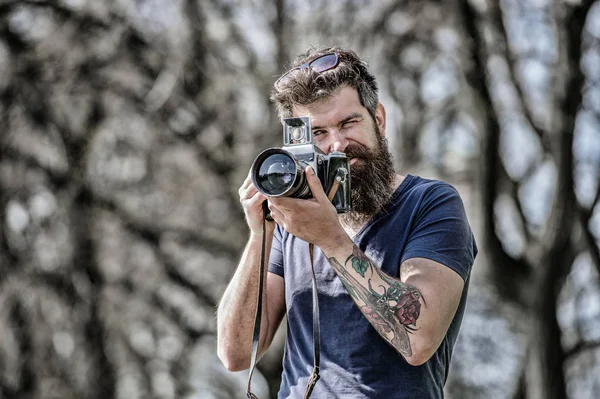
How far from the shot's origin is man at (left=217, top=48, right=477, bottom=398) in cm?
243

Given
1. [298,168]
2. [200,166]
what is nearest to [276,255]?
[298,168]

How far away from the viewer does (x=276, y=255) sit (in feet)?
9.41

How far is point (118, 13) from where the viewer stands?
32.9ft

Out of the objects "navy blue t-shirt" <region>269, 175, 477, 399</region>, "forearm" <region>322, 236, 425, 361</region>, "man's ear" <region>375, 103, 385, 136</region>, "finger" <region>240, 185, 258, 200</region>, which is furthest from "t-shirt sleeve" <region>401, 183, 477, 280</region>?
"finger" <region>240, 185, 258, 200</region>

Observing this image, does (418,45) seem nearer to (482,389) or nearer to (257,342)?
(482,389)

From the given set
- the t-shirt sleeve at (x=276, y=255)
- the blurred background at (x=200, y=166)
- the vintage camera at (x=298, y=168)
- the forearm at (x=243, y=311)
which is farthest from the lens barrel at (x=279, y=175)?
the blurred background at (x=200, y=166)

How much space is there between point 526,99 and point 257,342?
24.0 feet

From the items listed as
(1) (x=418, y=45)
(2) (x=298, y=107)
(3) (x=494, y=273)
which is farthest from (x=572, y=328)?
(2) (x=298, y=107)

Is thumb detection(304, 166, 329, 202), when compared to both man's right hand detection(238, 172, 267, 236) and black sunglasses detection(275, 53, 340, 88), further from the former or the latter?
black sunglasses detection(275, 53, 340, 88)

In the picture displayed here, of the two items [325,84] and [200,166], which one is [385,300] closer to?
[325,84]

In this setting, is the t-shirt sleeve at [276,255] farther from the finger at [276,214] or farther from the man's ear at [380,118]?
the man's ear at [380,118]

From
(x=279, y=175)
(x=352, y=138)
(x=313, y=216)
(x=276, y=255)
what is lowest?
(x=276, y=255)

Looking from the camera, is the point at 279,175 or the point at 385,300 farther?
the point at 279,175

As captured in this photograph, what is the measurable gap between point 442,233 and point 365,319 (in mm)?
306
